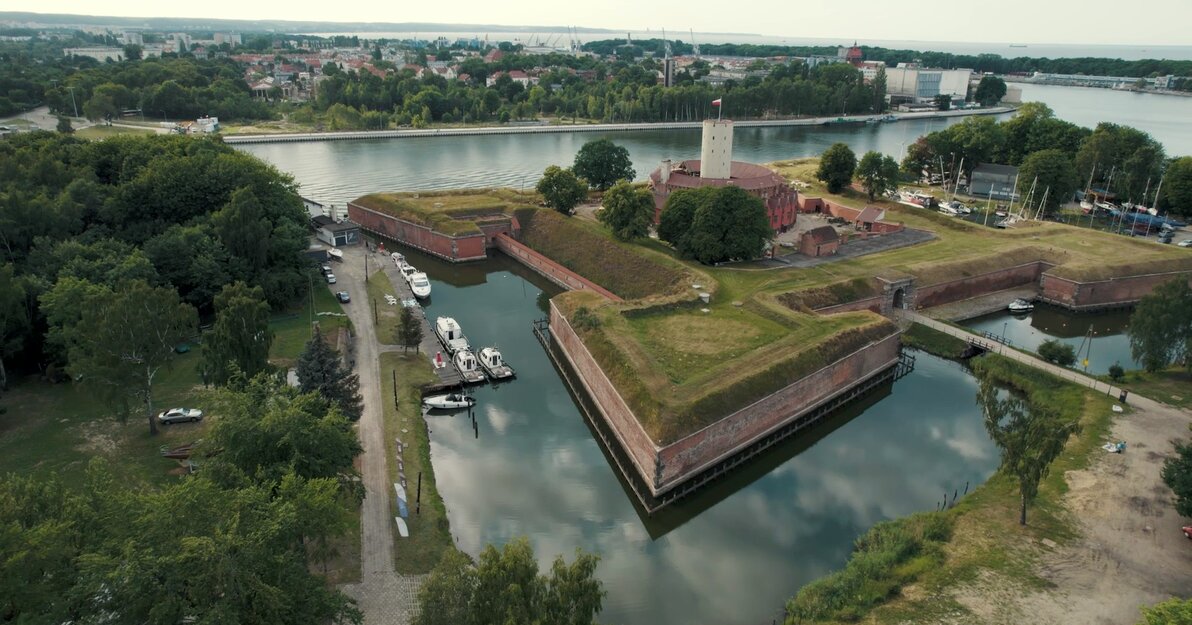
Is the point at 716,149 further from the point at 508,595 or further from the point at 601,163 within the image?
the point at 508,595

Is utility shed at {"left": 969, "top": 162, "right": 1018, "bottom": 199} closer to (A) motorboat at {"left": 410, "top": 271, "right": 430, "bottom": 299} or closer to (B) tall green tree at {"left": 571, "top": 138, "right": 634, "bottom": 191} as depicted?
(B) tall green tree at {"left": 571, "top": 138, "right": 634, "bottom": 191}

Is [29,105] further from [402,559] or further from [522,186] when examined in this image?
[402,559]

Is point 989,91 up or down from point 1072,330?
up

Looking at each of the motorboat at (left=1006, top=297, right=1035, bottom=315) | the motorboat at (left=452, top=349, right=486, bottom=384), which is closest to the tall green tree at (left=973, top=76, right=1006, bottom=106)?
the motorboat at (left=1006, top=297, right=1035, bottom=315)

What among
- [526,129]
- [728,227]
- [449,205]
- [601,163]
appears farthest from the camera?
[526,129]

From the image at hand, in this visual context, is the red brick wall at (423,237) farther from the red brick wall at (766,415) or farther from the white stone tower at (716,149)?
the red brick wall at (766,415)

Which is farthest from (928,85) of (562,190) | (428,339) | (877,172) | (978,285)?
(428,339)
